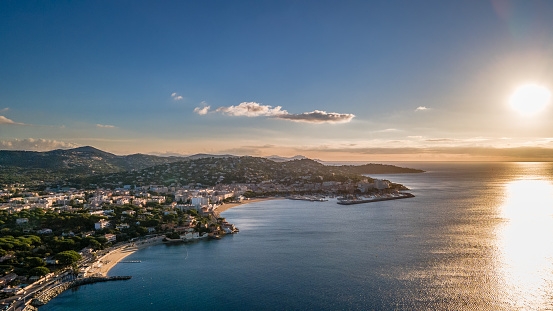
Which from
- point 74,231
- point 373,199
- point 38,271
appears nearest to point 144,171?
point 74,231

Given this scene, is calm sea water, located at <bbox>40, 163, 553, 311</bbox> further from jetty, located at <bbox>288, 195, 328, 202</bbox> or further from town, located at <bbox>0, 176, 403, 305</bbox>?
jetty, located at <bbox>288, 195, 328, 202</bbox>

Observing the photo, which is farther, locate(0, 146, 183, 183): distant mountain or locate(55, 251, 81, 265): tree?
locate(0, 146, 183, 183): distant mountain

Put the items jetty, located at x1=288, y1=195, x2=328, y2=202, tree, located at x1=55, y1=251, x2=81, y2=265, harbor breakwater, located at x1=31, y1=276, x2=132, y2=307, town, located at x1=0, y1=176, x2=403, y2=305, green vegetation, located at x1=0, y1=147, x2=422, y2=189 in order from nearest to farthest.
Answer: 1. harbor breakwater, located at x1=31, y1=276, x2=132, y2=307
2. town, located at x1=0, y1=176, x2=403, y2=305
3. tree, located at x1=55, y1=251, x2=81, y2=265
4. jetty, located at x1=288, y1=195, x2=328, y2=202
5. green vegetation, located at x1=0, y1=147, x2=422, y2=189

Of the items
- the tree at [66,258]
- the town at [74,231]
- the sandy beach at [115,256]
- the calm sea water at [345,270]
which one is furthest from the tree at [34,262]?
the calm sea water at [345,270]

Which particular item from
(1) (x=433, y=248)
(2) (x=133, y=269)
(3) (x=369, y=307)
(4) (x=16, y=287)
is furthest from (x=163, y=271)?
(1) (x=433, y=248)

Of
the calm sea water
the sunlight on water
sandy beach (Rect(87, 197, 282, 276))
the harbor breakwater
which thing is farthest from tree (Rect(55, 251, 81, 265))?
the sunlight on water

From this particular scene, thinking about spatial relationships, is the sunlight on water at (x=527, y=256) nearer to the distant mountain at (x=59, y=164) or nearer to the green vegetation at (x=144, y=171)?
the green vegetation at (x=144, y=171)

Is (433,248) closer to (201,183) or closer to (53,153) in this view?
(201,183)
